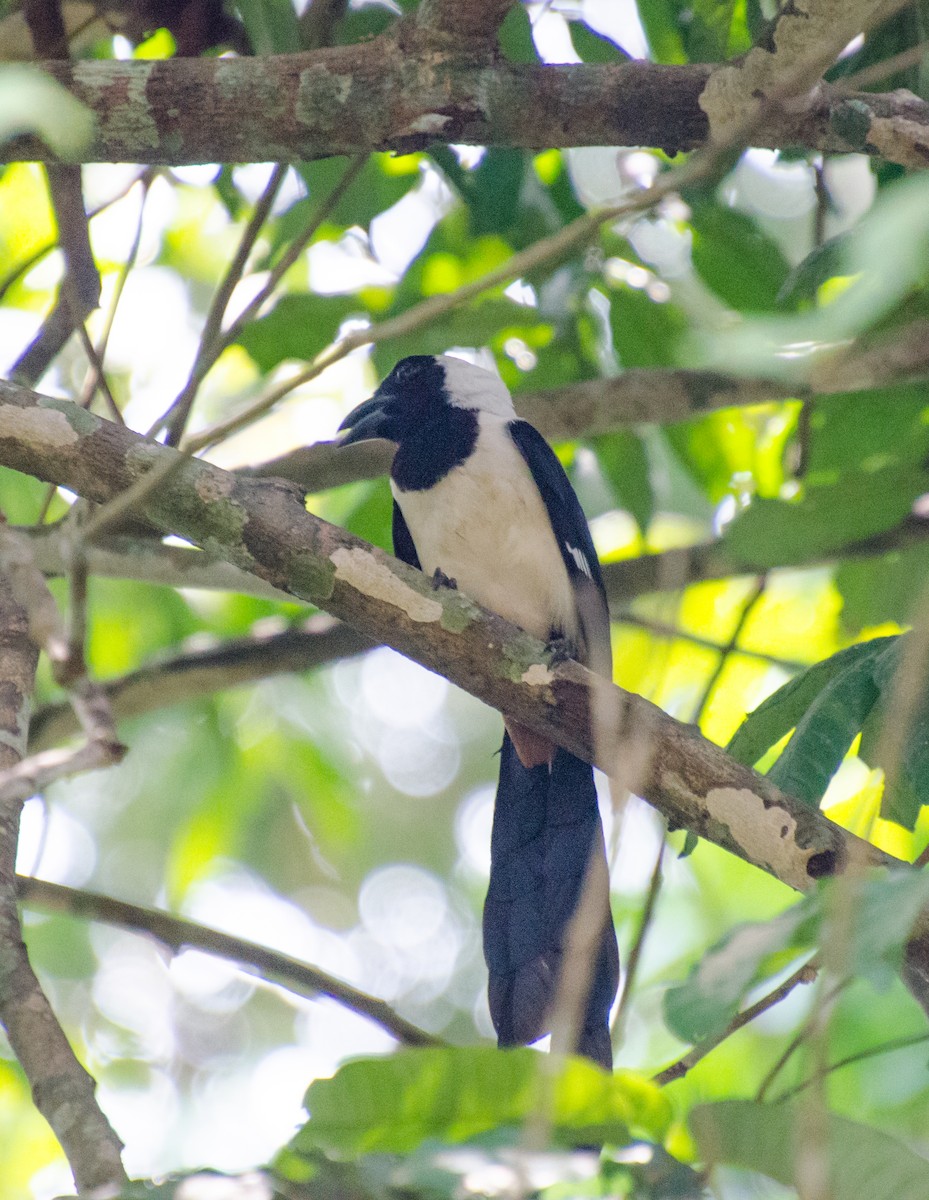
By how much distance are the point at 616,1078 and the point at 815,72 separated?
1193 millimetres

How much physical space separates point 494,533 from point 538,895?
0.93 m

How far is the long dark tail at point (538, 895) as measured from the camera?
2.54m

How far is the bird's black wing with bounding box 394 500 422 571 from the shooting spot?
135 inches

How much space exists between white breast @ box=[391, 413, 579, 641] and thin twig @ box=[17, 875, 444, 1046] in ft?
4.12

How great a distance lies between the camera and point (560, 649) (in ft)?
8.29

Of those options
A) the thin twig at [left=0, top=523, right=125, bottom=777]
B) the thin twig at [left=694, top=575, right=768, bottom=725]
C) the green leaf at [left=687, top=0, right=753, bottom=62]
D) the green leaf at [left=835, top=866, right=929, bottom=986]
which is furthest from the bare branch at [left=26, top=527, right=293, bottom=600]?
the green leaf at [left=835, top=866, right=929, bottom=986]

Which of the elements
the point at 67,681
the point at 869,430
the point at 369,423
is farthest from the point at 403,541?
the point at 67,681

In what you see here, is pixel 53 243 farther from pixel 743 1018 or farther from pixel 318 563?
pixel 743 1018

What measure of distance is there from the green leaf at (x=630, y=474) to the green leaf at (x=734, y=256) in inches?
18.6

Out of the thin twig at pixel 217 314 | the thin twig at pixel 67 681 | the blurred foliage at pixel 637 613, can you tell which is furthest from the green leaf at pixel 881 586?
the thin twig at pixel 67 681

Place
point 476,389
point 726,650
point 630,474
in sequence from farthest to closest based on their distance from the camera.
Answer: point 476,389, point 630,474, point 726,650

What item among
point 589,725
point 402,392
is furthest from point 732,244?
point 589,725

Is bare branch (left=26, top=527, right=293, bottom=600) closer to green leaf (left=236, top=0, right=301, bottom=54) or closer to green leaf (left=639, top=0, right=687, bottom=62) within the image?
green leaf (left=236, top=0, right=301, bottom=54)

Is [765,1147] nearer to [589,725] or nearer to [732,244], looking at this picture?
[589,725]
